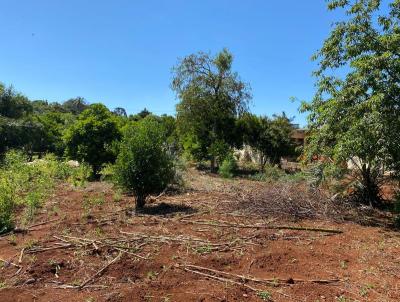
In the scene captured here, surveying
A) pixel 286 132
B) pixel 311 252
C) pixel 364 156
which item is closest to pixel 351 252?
pixel 311 252

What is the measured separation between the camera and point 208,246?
22.3ft

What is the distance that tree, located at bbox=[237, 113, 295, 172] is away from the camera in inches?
904

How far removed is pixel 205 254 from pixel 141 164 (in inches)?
152

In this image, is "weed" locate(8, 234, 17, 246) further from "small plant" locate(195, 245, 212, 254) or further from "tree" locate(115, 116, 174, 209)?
"small plant" locate(195, 245, 212, 254)

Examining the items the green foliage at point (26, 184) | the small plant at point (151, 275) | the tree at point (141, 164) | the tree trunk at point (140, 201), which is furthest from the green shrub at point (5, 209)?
the small plant at point (151, 275)

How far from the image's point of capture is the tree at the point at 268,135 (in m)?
23.0

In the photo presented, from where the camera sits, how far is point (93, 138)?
1595 centimetres

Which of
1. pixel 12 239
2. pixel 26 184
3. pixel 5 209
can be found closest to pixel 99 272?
pixel 12 239

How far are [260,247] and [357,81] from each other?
4650mm

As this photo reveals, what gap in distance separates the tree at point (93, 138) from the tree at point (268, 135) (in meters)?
9.75

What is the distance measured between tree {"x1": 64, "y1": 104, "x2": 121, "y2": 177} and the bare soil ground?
599 cm

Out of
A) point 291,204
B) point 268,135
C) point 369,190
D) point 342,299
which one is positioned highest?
point 268,135

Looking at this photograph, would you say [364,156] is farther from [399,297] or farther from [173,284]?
[173,284]

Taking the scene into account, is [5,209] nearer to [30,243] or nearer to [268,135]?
[30,243]
